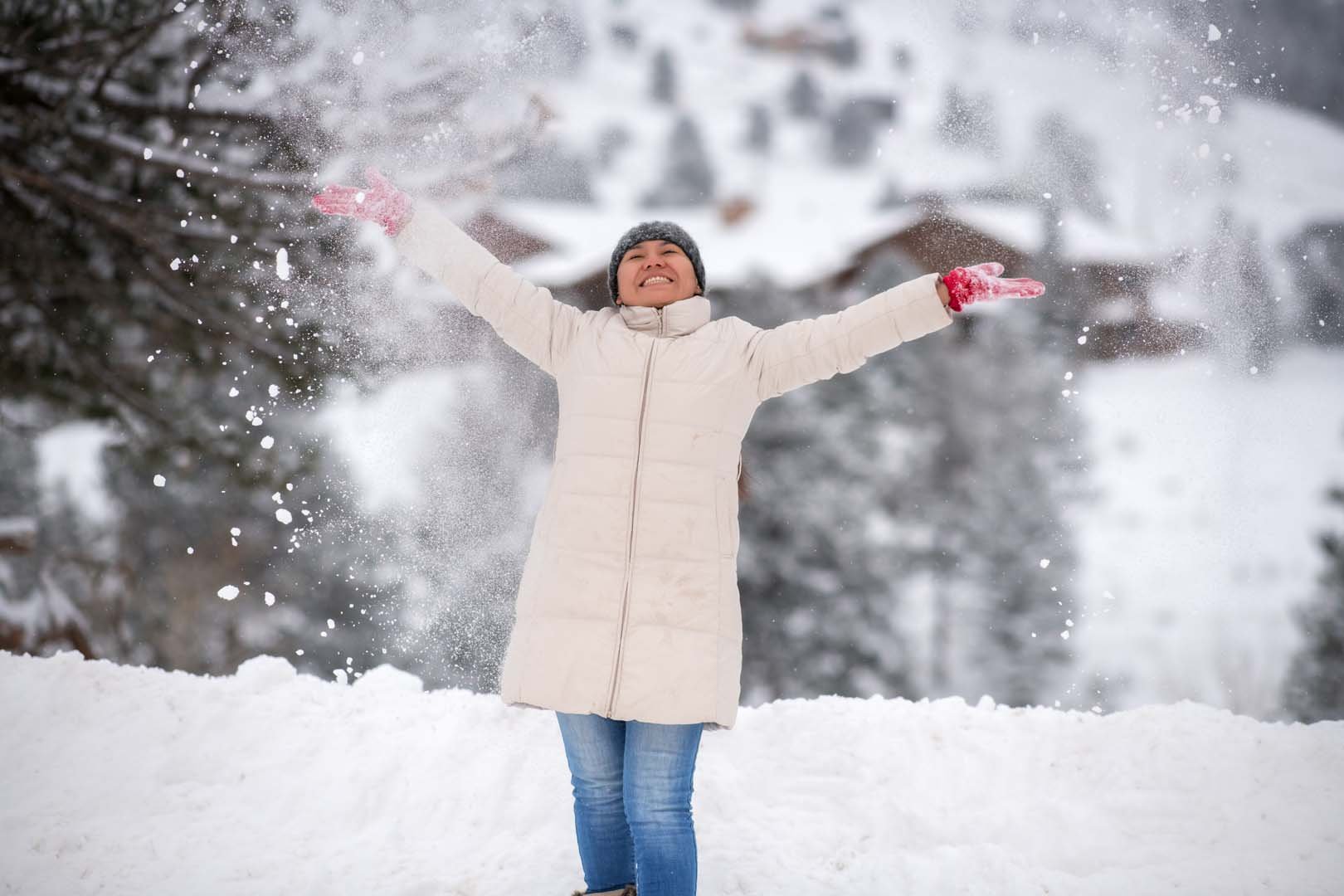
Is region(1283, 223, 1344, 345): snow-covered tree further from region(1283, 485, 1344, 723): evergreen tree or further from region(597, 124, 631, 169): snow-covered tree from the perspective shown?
region(597, 124, 631, 169): snow-covered tree

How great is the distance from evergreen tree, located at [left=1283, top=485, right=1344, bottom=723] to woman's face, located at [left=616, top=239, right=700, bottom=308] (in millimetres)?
16988

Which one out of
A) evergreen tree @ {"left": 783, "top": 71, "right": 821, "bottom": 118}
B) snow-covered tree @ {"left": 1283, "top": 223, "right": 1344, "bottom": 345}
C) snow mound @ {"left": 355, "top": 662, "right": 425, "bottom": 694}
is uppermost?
evergreen tree @ {"left": 783, "top": 71, "right": 821, "bottom": 118}

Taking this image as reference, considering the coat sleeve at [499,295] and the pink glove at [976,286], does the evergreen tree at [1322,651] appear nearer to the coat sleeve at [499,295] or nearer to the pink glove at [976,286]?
the pink glove at [976,286]

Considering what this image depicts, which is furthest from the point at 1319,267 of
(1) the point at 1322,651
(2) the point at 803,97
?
(2) the point at 803,97

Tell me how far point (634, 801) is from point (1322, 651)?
1813 cm

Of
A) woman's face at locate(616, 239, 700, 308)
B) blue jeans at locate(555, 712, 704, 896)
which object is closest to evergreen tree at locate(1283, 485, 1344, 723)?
woman's face at locate(616, 239, 700, 308)

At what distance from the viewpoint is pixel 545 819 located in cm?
360

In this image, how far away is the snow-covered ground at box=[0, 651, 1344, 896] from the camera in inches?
125

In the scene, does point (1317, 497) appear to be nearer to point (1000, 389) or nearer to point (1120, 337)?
point (1000, 389)

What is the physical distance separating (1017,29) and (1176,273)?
17.7ft

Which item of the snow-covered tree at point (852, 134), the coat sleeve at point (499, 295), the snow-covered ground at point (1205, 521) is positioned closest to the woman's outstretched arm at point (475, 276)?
the coat sleeve at point (499, 295)

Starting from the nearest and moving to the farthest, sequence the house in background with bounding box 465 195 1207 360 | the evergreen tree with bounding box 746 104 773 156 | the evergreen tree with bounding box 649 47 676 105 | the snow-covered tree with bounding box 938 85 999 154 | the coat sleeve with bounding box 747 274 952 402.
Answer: the coat sleeve with bounding box 747 274 952 402 < the snow-covered tree with bounding box 938 85 999 154 < the house in background with bounding box 465 195 1207 360 < the evergreen tree with bounding box 746 104 773 156 < the evergreen tree with bounding box 649 47 676 105

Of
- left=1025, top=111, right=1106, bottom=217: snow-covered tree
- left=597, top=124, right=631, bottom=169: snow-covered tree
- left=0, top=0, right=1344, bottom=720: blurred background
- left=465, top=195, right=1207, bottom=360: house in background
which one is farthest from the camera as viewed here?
left=597, top=124, right=631, bottom=169: snow-covered tree

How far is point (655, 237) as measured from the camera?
8.81 ft
